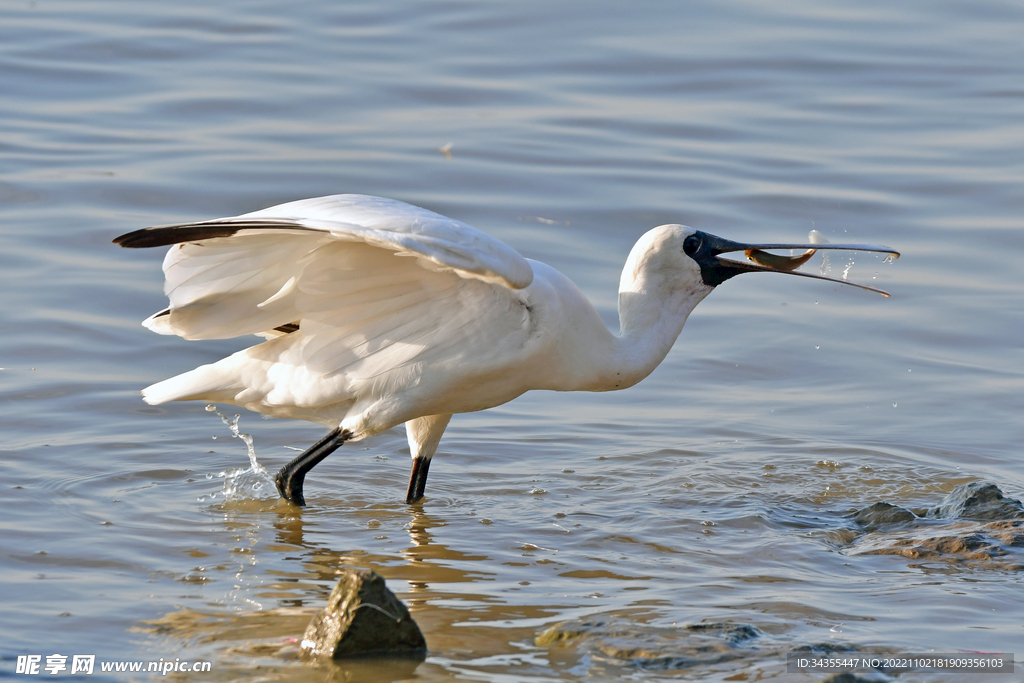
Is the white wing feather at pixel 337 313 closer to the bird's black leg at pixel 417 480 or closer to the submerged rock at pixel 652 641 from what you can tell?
the bird's black leg at pixel 417 480

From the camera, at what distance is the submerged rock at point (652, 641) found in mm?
4957

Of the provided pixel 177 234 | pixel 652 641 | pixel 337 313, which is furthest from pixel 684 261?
pixel 177 234

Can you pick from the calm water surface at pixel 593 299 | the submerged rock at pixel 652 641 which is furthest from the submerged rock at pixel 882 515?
the submerged rock at pixel 652 641

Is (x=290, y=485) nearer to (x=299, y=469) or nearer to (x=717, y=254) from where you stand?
(x=299, y=469)

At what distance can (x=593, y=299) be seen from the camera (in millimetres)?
10414

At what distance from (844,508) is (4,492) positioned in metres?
4.15

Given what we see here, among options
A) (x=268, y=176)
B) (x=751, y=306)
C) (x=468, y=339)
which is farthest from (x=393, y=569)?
(x=268, y=176)

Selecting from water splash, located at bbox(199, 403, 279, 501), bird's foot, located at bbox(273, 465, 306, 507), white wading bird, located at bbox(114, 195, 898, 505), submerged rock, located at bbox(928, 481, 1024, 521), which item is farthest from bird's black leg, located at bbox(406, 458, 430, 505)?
submerged rock, located at bbox(928, 481, 1024, 521)

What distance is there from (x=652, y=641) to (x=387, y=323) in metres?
2.14

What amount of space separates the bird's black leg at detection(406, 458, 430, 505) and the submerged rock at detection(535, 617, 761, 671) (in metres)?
1.93

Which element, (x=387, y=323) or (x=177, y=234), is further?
(x=387, y=323)

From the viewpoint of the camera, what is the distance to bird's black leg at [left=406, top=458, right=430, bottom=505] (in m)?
7.10

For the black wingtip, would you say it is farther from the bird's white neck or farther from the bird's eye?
the bird's eye

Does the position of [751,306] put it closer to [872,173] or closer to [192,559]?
[872,173]
